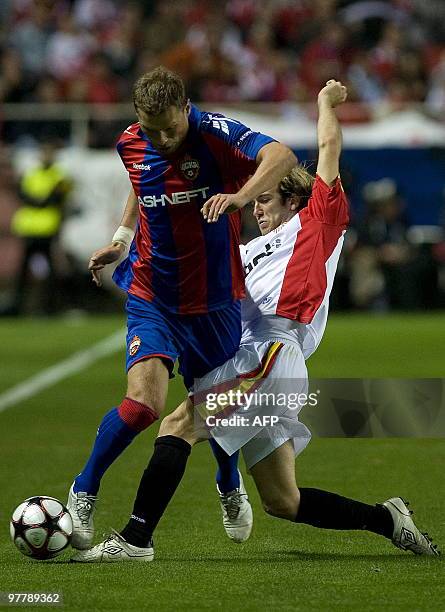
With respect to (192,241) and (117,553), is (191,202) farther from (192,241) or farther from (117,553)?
(117,553)

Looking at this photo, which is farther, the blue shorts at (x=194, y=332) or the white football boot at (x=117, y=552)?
the blue shorts at (x=194, y=332)

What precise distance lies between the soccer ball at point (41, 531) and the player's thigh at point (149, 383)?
58 cm

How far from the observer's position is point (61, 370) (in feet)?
44.3

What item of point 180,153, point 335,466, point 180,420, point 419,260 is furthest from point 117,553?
point 419,260

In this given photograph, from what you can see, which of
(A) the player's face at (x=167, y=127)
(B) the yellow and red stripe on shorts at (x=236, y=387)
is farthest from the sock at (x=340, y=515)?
(A) the player's face at (x=167, y=127)

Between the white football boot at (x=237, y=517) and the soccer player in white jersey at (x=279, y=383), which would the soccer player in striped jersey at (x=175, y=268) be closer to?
the white football boot at (x=237, y=517)

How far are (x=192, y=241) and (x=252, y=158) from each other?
503mm

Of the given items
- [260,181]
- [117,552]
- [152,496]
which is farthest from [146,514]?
[260,181]

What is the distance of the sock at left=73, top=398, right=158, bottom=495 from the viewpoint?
235 inches

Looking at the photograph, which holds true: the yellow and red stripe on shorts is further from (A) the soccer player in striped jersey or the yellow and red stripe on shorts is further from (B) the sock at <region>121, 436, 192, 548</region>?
(B) the sock at <region>121, 436, 192, 548</region>

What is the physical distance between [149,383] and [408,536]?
4.20 ft

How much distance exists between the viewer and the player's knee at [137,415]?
597 centimetres

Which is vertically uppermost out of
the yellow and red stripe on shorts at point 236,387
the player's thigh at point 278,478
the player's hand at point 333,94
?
the player's hand at point 333,94

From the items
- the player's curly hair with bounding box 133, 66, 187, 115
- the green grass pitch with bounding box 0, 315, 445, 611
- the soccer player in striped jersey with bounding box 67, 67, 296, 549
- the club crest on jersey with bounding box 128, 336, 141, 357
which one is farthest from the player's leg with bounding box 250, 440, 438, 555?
the player's curly hair with bounding box 133, 66, 187, 115
